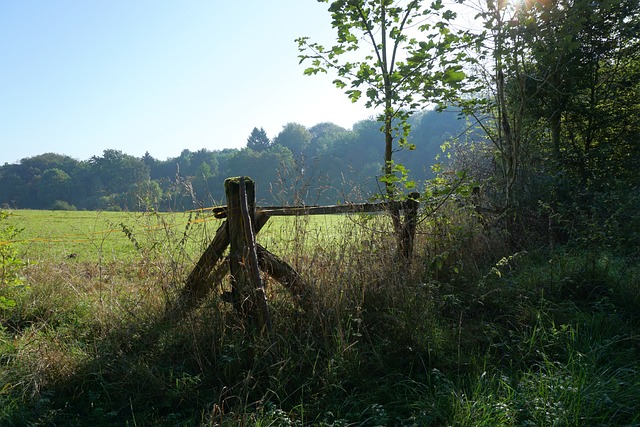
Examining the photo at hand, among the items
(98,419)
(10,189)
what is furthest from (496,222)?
(10,189)

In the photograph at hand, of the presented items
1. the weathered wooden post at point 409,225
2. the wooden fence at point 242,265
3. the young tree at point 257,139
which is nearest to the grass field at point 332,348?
the wooden fence at point 242,265

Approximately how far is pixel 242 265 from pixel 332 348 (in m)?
1.09

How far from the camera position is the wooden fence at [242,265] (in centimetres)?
431

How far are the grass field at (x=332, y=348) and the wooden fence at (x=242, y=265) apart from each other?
121mm

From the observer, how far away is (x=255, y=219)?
4.62 m

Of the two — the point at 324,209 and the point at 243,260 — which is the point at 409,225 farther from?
the point at 243,260

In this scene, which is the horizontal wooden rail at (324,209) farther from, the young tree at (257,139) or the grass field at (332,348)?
the young tree at (257,139)

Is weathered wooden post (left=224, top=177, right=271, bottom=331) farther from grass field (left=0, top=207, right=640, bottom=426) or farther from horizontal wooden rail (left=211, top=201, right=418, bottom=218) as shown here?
horizontal wooden rail (left=211, top=201, right=418, bottom=218)

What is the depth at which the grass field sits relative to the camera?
355 cm

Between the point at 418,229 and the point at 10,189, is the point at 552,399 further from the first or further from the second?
the point at 10,189

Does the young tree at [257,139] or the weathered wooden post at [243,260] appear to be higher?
the young tree at [257,139]

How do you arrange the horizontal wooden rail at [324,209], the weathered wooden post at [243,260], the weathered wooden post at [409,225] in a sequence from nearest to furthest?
the weathered wooden post at [243,260] → the horizontal wooden rail at [324,209] → the weathered wooden post at [409,225]

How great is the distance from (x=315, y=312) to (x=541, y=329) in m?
2.22

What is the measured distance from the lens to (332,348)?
13.6 ft
